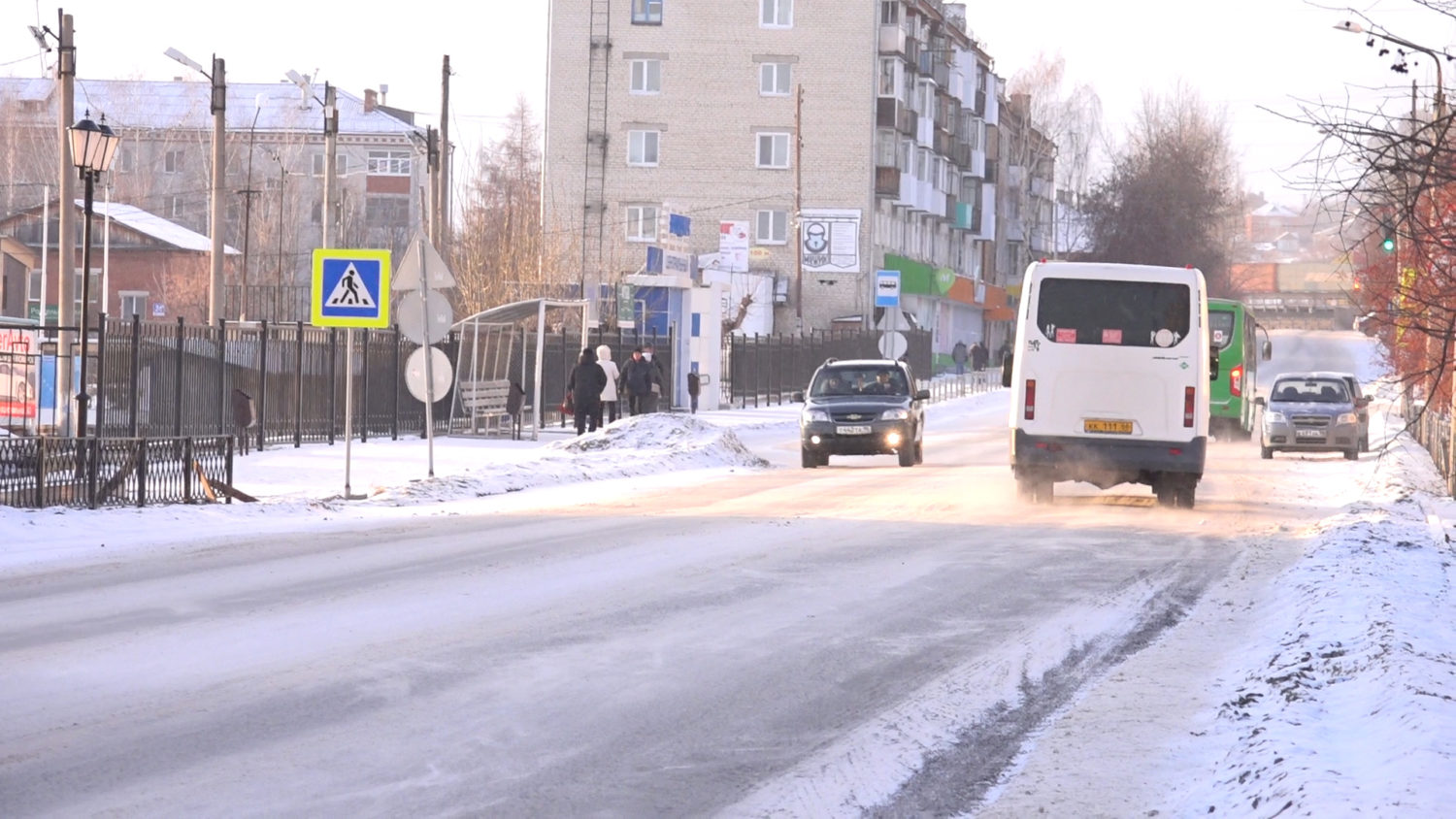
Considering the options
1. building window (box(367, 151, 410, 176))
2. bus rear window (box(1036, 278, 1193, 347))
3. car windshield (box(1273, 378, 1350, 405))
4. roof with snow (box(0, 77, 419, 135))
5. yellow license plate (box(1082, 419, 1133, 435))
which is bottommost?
yellow license plate (box(1082, 419, 1133, 435))

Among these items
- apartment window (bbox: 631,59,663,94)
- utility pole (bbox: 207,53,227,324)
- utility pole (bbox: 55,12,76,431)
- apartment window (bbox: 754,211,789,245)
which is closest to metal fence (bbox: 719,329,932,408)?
apartment window (bbox: 754,211,789,245)

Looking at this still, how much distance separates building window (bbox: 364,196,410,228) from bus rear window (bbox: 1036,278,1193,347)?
97910 mm

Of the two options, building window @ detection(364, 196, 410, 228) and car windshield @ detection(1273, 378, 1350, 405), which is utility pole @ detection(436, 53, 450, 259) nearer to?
car windshield @ detection(1273, 378, 1350, 405)

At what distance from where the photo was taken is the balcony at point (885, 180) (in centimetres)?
8012

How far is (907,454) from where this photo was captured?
30.1 m

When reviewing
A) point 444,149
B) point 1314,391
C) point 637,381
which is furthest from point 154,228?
point 1314,391

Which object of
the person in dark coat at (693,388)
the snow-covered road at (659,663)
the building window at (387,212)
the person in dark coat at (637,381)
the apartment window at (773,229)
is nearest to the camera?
the snow-covered road at (659,663)

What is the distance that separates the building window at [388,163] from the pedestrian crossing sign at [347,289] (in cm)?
9631

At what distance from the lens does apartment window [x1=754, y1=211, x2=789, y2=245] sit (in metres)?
78.6

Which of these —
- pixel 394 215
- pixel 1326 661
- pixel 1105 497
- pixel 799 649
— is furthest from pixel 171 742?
pixel 394 215

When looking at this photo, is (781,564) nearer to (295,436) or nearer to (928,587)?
(928,587)

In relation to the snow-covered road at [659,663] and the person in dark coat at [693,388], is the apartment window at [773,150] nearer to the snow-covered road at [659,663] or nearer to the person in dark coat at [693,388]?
the person in dark coat at [693,388]

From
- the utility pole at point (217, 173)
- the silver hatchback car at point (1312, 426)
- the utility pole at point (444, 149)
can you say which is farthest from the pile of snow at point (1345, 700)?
the utility pole at point (444, 149)

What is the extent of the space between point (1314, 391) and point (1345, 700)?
3002 centimetres
